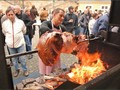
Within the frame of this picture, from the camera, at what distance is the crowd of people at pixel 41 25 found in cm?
188

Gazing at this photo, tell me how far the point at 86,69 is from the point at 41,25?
27.4 inches

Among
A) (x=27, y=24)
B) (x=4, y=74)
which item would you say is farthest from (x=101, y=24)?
(x=4, y=74)

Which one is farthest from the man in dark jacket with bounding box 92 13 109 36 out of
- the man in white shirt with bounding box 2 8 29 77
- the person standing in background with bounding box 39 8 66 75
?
the man in white shirt with bounding box 2 8 29 77

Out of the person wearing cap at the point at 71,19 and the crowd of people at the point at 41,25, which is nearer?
the crowd of people at the point at 41,25

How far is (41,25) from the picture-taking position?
2.04m

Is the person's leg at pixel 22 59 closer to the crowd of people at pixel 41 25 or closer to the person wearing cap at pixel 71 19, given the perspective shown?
the crowd of people at pixel 41 25

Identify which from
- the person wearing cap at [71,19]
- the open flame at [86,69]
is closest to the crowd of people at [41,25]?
the person wearing cap at [71,19]

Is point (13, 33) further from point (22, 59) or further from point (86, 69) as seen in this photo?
point (86, 69)

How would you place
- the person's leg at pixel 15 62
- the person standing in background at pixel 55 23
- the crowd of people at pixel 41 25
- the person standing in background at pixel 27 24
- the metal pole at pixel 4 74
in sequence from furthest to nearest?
the person standing in background at pixel 27 24, the person's leg at pixel 15 62, the crowd of people at pixel 41 25, the person standing in background at pixel 55 23, the metal pole at pixel 4 74

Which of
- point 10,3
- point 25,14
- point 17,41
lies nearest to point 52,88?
point 17,41

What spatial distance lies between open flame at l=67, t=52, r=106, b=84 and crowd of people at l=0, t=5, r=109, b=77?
29cm

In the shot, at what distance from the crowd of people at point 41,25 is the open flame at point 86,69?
288mm

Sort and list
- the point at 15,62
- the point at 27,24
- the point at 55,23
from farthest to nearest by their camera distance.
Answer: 1. the point at 27,24
2. the point at 15,62
3. the point at 55,23

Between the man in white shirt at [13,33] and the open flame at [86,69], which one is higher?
the man in white shirt at [13,33]
